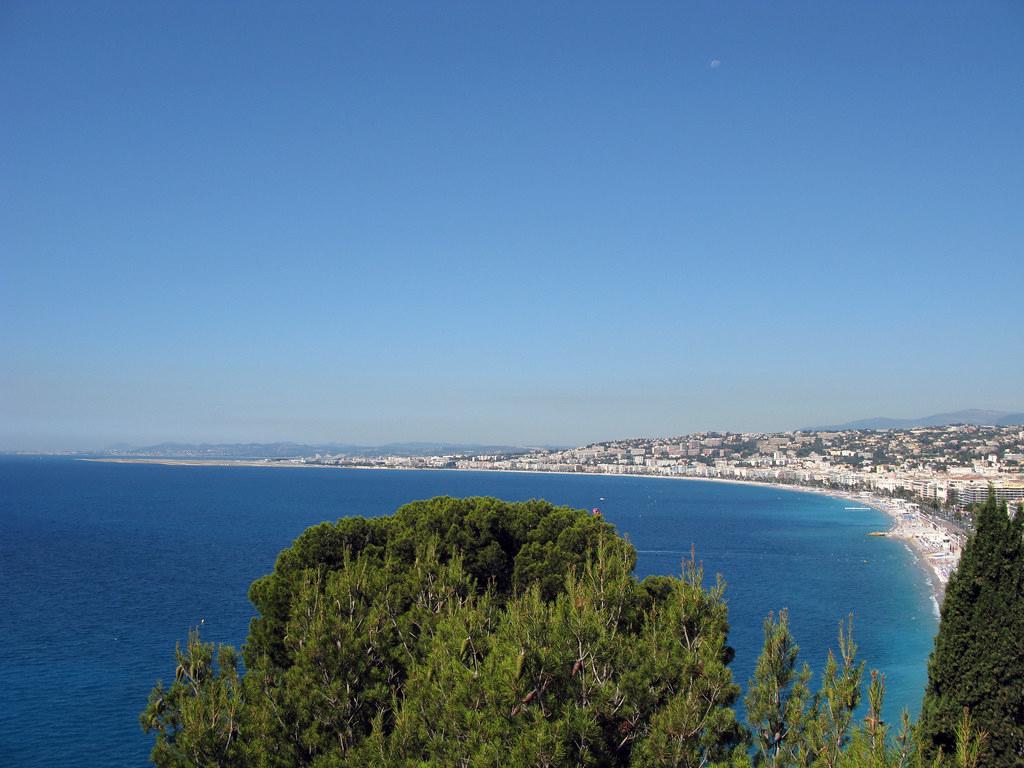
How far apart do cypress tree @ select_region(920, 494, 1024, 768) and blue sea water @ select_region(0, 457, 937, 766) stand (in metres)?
4.30

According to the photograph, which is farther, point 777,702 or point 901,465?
point 901,465

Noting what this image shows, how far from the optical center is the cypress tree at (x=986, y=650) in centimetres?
976

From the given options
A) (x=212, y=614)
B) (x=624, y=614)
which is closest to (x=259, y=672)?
(x=624, y=614)

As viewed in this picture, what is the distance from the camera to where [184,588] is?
36281 millimetres

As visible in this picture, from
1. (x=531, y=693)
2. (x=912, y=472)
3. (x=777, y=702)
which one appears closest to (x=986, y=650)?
(x=777, y=702)

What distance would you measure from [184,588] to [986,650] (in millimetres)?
33799

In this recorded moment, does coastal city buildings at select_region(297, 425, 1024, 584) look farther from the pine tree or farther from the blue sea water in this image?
the pine tree

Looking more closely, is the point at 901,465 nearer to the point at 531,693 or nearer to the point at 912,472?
the point at 912,472

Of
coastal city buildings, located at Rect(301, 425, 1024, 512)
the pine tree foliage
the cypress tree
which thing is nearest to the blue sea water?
the pine tree foliage

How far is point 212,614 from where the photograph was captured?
101 ft

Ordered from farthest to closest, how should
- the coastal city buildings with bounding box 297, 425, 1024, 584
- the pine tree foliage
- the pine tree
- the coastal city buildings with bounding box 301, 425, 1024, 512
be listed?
the coastal city buildings with bounding box 301, 425, 1024, 512 < the coastal city buildings with bounding box 297, 425, 1024, 584 < the pine tree < the pine tree foliage

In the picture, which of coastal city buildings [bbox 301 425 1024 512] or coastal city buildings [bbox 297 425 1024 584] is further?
coastal city buildings [bbox 301 425 1024 512]

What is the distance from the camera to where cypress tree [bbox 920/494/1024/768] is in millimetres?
9758

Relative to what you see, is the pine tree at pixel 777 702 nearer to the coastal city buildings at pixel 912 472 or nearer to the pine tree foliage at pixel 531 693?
the pine tree foliage at pixel 531 693
